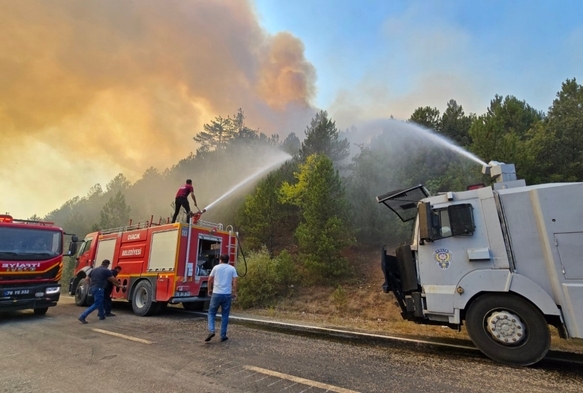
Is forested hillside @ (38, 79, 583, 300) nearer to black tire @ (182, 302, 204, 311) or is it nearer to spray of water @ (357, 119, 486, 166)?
spray of water @ (357, 119, 486, 166)

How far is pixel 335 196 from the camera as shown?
19.1 m

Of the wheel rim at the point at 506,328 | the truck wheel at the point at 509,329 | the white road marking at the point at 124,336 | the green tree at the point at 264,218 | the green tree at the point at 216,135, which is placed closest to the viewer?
the truck wheel at the point at 509,329

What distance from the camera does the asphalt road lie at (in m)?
3.57

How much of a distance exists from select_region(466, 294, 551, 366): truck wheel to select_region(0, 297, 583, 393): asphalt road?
0.21 m

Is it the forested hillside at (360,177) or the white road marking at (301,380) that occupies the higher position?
the forested hillside at (360,177)

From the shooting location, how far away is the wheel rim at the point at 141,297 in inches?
366

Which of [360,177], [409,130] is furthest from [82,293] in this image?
[409,130]

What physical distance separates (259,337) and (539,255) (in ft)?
17.0

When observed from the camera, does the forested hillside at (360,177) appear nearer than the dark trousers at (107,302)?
No

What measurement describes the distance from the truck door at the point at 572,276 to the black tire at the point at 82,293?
46.2 feet

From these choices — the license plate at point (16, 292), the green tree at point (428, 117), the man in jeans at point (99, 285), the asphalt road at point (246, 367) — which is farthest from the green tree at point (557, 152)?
the license plate at point (16, 292)

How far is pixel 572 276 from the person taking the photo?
4.30 m

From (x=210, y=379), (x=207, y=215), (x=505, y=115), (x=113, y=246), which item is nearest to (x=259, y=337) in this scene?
(x=210, y=379)

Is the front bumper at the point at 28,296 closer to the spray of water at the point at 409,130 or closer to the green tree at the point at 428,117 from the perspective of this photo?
the spray of water at the point at 409,130
